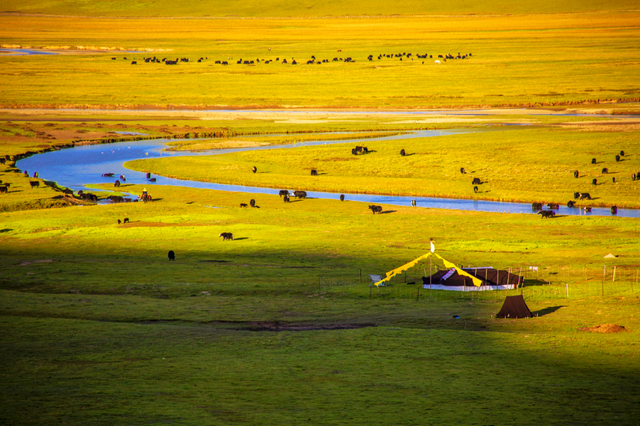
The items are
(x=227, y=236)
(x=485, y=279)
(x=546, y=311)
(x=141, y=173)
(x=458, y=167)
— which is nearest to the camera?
(x=546, y=311)

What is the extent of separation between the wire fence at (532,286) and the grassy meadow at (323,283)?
0.19 meters

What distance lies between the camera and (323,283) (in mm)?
37812

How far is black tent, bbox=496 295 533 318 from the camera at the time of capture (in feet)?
103

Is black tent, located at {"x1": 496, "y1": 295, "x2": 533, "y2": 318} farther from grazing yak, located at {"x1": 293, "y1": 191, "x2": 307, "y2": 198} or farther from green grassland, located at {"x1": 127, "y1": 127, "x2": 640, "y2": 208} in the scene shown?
grazing yak, located at {"x1": 293, "y1": 191, "x2": 307, "y2": 198}

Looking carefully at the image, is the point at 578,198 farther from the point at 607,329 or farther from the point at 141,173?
the point at 141,173

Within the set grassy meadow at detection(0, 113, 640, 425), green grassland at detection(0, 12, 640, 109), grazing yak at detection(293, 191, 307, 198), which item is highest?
green grassland at detection(0, 12, 640, 109)

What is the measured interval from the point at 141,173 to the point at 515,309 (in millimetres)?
55566

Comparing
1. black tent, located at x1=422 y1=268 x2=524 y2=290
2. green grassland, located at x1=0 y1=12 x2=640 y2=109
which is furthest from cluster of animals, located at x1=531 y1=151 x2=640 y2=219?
green grassland, located at x1=0 y1=12 x2=640 y2=109

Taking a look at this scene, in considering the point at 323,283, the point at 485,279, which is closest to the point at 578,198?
the point at 485,279

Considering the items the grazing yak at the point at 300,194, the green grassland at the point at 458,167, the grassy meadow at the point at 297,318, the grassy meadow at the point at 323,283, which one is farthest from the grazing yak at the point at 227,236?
the green grassland at the point at 458,167

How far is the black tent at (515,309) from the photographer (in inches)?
1238

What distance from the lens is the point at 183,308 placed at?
3384 cm

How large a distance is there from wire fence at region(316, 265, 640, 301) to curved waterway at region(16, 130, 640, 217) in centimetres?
1759

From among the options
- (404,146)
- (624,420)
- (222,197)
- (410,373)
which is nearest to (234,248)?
(222,197)
